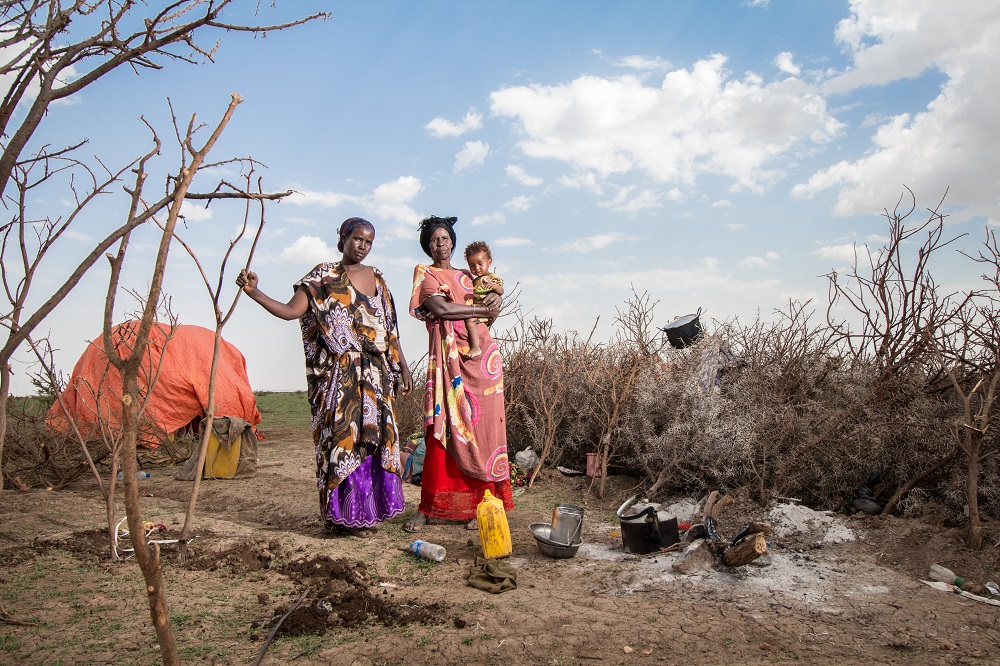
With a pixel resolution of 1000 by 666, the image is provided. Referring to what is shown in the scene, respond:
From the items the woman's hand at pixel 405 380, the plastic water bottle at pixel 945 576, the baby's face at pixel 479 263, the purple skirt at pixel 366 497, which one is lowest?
the plastic water bottle at pixel 945 576

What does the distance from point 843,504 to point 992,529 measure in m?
0.97

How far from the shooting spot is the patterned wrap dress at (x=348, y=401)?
4.67 metres

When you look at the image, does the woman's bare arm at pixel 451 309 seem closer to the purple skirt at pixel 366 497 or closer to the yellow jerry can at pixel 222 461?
the purple skirt at pixel 366 497

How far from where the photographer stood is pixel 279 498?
20.4ft

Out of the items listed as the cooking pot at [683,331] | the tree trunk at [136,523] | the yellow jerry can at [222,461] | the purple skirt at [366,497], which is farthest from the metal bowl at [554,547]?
the yellow jerry can at [222,461]

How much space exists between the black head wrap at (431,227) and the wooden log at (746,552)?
112 inches

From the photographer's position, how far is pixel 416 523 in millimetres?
5012

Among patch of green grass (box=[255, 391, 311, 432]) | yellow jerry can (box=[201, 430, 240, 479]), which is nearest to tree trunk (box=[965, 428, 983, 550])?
yellow jerry can (box=[201, 430, 240, 479])

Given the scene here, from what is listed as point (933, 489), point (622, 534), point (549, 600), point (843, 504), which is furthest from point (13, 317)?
point (933, 489)

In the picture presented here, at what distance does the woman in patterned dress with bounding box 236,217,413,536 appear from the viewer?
4672mm

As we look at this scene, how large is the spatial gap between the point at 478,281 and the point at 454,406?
3.12 ft

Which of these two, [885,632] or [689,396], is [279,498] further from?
[885,632]

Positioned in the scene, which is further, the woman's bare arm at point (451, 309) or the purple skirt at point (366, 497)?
the woman's bare arm at point (451, 309)

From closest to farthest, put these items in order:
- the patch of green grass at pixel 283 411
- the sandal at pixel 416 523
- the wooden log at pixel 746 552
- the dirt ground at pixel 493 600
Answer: the dirt ground at pixel 493 600
the wooden log at pixel 746 552
the sandal at pixel 416 523
the patch of green grass at pixel 283 411
